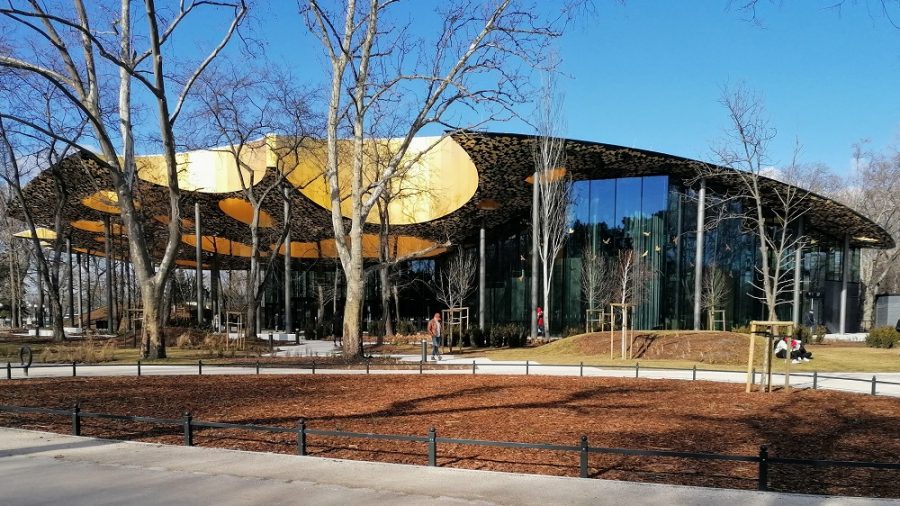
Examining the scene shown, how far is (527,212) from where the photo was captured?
4266 cm

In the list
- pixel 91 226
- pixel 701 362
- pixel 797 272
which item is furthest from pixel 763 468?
pixel 91 226

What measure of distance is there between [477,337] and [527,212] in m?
15.6

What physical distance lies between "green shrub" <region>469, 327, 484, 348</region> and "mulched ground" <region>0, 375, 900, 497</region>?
1430 cm

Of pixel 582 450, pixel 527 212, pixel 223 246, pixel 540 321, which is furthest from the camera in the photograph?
pixel 223 246

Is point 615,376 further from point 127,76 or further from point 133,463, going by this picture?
point 127,76

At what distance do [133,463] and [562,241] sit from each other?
32887 mm

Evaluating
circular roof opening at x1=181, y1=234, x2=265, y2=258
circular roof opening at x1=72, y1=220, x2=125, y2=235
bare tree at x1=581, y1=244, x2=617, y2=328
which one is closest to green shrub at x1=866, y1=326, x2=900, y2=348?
bare tree at x1=581, y1=244, x2=617, y2=328

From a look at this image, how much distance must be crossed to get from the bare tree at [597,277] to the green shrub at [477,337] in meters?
9.85

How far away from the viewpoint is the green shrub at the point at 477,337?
96.1ft

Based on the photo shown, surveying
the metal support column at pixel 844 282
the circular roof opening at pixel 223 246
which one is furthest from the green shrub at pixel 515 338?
the circular roof opening at pixel 223 246

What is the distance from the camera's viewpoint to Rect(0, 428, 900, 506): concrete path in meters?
5.36

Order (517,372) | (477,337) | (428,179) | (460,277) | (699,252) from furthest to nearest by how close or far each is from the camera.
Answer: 1. (460,277)
2. (428,179)
3. (699,252)
4. (477,337)
5. (517,372)

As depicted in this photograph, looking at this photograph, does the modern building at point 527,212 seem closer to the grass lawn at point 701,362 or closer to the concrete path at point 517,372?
the grass lawn at point 701,362

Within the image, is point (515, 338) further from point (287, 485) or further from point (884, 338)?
point (287, 485)
